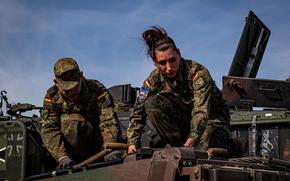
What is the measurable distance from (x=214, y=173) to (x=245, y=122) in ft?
15.4

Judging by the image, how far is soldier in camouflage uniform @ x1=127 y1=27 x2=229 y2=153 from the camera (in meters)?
5.47

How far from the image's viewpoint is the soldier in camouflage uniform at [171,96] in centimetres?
547

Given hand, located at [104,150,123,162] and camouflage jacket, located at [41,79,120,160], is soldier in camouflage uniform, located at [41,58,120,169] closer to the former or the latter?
camouflage jacket, located at [41,79,120,160]

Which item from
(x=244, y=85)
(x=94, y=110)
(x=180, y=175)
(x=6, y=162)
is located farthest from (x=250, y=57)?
(x=180, y=175)

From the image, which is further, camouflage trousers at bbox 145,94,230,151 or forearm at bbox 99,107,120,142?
forearm at bbox 99,107,120,142

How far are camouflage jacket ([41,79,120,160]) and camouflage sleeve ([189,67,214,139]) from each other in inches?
48.5

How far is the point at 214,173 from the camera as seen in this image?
3.69 meters

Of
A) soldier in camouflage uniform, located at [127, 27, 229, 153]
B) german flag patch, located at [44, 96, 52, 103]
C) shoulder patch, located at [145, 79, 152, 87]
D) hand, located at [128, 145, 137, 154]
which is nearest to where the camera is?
hand, located at [128, 145, 137, 154]

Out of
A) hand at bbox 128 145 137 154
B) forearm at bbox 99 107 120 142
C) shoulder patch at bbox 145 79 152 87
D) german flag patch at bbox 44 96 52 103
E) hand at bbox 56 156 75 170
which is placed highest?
shoulder patch at bbox 145 79 152 87

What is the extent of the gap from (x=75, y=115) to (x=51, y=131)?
Result: 13.0 inches

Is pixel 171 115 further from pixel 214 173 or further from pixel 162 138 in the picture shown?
pixel 214 173

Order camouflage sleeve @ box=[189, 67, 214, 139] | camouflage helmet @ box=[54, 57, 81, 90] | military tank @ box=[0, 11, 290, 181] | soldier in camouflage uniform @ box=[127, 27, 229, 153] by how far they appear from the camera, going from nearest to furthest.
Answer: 1. military tank @ box=[0, 11, 290, 181]
2. camouflage sleeve @ box=[189, 67, 214, 139]
3. soldier in camouflage uniform @ box=[127, 27, 229, 153]
4. camouflage helmet @ box=[54, 57, 81, 90]

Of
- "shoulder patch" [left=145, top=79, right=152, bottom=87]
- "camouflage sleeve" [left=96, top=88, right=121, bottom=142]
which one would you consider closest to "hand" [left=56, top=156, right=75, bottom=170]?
"camouflage sleeve" [left=96, top=88, right=121, bottom=142]

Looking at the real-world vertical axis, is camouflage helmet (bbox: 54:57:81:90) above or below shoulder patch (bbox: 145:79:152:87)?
above
